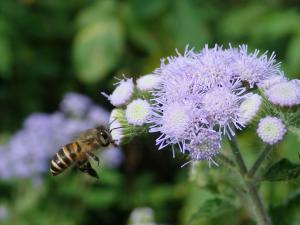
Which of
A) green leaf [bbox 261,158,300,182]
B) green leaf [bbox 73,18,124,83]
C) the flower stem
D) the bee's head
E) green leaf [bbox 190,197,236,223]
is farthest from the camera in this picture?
green leaf [bbox 73,18,124,83]

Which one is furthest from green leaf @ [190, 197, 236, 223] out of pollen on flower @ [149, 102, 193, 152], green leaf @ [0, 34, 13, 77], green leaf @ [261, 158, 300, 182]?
green leaf @ [0, 34, 13, 77]

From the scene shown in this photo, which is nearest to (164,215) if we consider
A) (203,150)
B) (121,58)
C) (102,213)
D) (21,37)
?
(102,213)

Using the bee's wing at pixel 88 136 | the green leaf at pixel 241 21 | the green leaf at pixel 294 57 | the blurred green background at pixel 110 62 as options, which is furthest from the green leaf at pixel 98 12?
the bee's wing at pixel 88 136

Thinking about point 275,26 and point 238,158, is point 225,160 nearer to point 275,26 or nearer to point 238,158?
point 238,158

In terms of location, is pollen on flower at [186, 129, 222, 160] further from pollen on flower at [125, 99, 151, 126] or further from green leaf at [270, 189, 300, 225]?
green leaf at [270, 189, 300, 225]

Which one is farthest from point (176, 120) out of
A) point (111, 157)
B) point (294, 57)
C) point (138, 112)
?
point (111, 157)

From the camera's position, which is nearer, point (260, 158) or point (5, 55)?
point (260, 158)

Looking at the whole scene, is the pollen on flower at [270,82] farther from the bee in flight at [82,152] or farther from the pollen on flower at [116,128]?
the bee in flight at [82,152]
